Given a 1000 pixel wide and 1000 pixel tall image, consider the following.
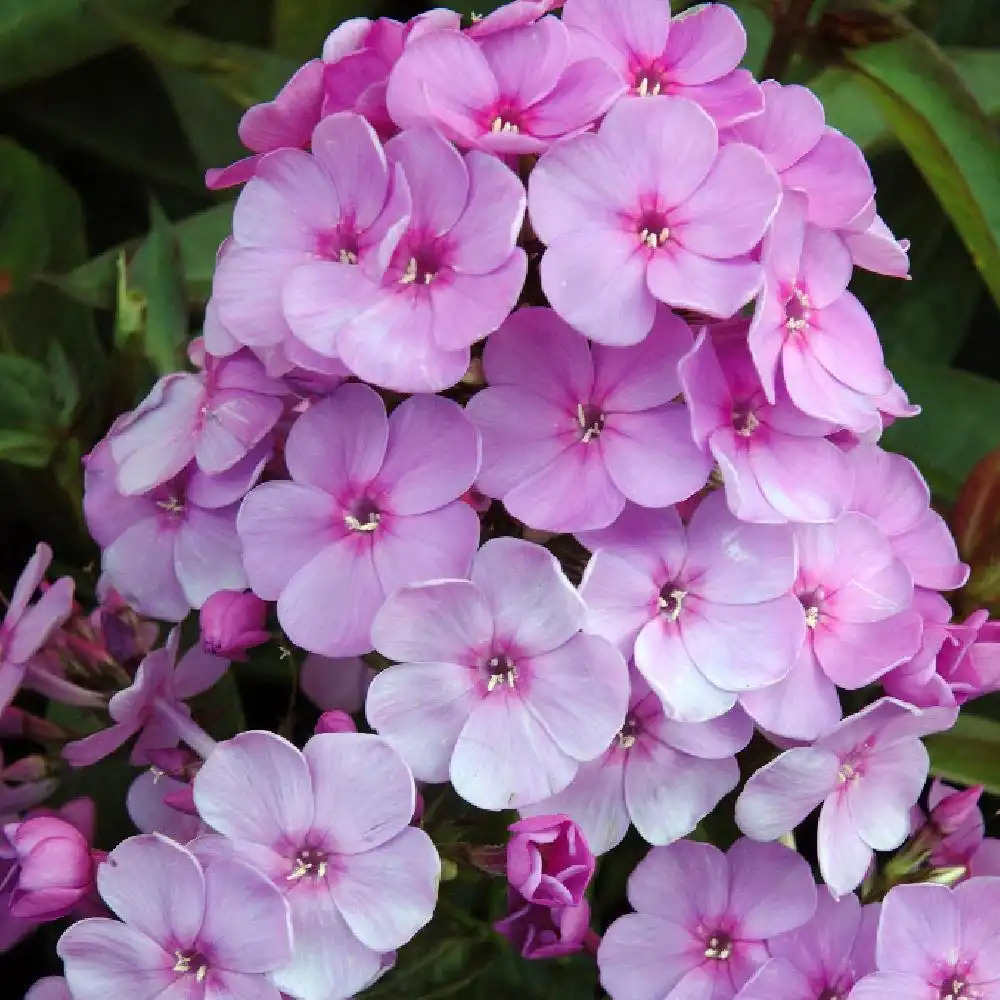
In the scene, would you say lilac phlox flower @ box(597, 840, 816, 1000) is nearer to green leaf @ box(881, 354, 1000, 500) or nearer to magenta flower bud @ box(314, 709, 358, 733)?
magenta flower bud @ box(314, 709, 358, 733)

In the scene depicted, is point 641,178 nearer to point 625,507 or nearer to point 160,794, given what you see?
point 625,507

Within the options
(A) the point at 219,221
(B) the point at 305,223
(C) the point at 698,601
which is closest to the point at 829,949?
(C) the point at 698,601

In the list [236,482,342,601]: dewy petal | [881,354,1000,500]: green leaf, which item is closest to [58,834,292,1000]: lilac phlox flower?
[236,482,342,601]: dewy petal

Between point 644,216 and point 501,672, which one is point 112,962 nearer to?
point 501,672

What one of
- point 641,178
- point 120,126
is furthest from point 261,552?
point 120,126

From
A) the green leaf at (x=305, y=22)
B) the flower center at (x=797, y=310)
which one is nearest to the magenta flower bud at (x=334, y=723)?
the flower center at (x=797, y=310)
